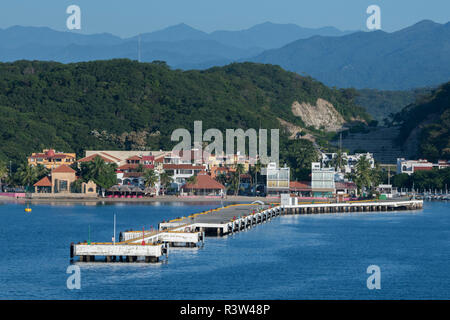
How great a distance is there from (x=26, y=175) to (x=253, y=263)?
95161 mm

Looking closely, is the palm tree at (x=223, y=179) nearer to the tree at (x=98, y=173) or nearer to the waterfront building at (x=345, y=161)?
the waterfront building at (x=345, y=161)

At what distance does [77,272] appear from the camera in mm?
66875

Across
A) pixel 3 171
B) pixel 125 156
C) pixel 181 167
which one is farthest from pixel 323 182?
pixel 3 171

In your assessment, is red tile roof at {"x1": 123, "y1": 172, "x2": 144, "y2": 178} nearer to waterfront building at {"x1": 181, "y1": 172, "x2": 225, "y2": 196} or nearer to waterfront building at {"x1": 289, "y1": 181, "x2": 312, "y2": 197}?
waterfront building at {"x1": 181, "y1": 172, "x2": 225, "y2": 196}

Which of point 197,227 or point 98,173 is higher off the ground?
point 98,173

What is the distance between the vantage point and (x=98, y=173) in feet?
520

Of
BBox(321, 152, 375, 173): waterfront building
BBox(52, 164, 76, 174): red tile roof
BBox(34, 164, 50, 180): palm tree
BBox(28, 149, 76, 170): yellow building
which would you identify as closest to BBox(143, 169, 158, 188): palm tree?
BBox(52, 164, 76, 174): red tile roof

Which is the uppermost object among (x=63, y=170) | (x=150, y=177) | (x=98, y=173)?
A: (x=63, y=170)

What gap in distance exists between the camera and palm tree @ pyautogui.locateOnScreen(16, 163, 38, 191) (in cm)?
16275

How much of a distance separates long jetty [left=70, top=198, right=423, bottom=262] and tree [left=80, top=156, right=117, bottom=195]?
35111 millimetres

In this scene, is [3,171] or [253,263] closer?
[253,263]

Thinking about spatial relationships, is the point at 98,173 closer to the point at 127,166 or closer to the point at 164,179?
the point at 164,179
